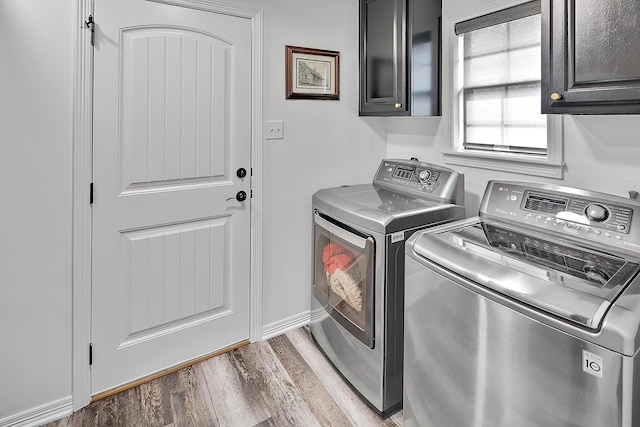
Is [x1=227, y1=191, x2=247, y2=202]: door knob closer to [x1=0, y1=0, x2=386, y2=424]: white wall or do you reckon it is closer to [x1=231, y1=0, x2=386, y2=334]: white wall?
[x1=231, y1=0, x2=386, y2=334]: white wall

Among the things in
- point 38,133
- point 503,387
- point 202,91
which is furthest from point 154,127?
point 503,387

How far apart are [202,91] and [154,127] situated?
0.34 meters

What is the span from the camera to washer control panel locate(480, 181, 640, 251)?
1297 mm

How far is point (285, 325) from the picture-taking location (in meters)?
2.51

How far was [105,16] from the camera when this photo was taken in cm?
174

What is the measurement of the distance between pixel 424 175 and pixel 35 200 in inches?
77.0

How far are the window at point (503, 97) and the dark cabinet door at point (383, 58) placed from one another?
0.34 m

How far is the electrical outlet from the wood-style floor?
136 centimetres

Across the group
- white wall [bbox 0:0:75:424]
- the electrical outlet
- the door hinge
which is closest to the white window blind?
the electrical outlet

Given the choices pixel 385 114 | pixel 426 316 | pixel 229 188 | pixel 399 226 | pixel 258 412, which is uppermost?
pixel 385 114

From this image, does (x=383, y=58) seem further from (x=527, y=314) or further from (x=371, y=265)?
(x=527, y=314)

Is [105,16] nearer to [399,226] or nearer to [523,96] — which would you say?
[399,226]

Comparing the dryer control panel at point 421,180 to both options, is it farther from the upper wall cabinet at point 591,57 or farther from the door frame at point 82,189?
the door frame at point 82,189

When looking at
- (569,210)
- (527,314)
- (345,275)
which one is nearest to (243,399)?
(345,275)
